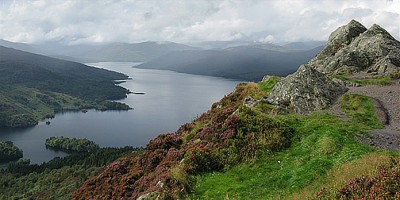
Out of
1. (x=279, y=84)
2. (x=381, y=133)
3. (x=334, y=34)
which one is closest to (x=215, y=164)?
(x=381, y=133)

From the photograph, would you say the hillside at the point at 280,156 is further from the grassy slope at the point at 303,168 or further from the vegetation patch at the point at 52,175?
the vegetation patch at the point at 52,175

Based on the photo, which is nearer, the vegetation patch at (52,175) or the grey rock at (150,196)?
the grey rock at (150,196)

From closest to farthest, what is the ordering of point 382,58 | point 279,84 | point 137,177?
point 137,177
point 279,84
point 382,58

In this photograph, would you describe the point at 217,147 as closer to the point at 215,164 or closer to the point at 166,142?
the point at 215,164

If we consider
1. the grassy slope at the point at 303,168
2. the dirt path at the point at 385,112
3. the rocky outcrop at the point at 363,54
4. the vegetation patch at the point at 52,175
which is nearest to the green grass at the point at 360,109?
the dirt path at the point at 385,112

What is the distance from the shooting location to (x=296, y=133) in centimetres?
2217

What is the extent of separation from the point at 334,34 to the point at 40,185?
143 meters

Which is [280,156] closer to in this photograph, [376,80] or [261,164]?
[261,164]

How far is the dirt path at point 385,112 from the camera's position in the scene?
65.2ft

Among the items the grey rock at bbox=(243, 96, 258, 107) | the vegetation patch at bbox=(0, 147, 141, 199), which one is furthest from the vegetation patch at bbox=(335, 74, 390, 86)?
→ the vegetation patch at bbox=(0, 147, 141, 199)

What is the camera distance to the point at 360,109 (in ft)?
92.8

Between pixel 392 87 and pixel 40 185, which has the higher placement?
pixel 392 87

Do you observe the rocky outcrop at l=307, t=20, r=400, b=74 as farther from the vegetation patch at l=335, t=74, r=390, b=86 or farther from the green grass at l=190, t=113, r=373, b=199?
the green grass at l=190, t=113, r=373, b=199

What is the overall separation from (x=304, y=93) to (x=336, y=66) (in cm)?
2324
